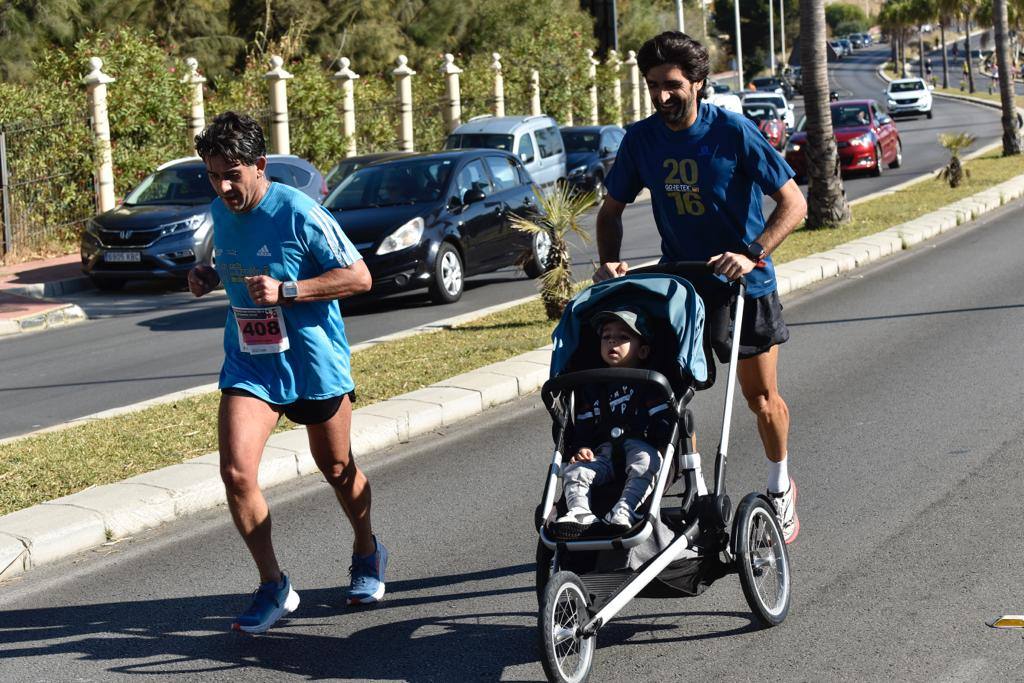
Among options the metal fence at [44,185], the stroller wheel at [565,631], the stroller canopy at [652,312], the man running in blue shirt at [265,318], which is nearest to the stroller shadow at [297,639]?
the man running in blue shirt at [265,318]

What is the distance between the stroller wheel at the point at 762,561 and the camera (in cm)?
507

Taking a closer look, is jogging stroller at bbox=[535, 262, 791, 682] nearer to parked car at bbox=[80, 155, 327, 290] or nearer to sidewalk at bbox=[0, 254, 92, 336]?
sidewalk at bbox=[0, 254, 92, 336]

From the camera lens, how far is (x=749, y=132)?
555 centimetres

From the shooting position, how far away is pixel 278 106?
28.2 metres

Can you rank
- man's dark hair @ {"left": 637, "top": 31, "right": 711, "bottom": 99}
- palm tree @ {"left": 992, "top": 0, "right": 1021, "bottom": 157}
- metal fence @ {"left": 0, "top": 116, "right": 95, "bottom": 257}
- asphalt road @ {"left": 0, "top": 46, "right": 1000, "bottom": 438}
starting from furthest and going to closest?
palm tree @ {"left": 992, "top": 0, "right": 1021, "bottom": 157} < metal fence @ {"left": 0, "top": 116, "right": 95, "bottom": 257} < asphalt road @ {"left": 0, "top": 46, "right": 1000, "bottom": 438} < man's dark hair @ {"left": 637, "top": 31, "right": 711, "bottom": 99}

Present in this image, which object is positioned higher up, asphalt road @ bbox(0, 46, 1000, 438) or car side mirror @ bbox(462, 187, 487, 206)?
car side mirror @ bbox(462, 187, 487, 206)

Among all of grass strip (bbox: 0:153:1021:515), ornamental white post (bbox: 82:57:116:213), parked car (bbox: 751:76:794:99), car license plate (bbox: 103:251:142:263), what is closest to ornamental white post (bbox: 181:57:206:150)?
ornamental white post (bbox: 82:57:116:213)

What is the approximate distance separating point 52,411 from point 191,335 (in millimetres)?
4154

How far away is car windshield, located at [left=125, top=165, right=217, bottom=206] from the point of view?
20.3 m

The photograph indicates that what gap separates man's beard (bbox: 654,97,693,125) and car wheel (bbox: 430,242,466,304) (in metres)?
10.3

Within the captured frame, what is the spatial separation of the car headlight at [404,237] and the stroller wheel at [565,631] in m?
11.1

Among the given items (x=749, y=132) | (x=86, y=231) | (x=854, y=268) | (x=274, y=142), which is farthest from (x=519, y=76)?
(x=749, y=132)

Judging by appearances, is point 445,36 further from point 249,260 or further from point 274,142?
point 249,260

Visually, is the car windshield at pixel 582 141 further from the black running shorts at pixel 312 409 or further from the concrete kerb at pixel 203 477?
the black running shorts at pixel 312 409
